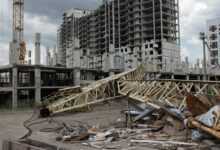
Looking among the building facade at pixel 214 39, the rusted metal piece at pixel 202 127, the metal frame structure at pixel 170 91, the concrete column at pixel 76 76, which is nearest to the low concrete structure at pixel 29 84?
the concrete column at pixel 76 76

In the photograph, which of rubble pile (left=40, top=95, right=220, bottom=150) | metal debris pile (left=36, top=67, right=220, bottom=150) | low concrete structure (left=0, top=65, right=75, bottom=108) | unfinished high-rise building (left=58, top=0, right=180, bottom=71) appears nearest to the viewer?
rubble pile (left=40, top=95, right=220, bottom=150)

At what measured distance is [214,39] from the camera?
8362 cm

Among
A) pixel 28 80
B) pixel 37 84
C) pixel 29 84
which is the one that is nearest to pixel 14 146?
pixel 37 84

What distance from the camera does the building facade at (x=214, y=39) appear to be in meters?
81.1

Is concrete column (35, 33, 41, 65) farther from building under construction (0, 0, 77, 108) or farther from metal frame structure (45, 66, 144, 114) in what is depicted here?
metal frame structure (45, 66, 144, 114)

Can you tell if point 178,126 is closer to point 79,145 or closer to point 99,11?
point 79,145

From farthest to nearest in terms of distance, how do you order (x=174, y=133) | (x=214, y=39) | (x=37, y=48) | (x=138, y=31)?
(x=138, y=31) < (x=214, y=39) < (x=37, y=48) < (x=174, y=133)

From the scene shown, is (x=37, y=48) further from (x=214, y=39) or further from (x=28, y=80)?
(x=214, y=39)

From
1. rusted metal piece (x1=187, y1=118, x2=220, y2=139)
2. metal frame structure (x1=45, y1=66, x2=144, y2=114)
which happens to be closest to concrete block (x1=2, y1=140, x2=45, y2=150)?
rusted metal piece (x1=187, y1=118, x2=220, y2=139)

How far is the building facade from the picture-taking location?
81.1m

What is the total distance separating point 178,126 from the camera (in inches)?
505

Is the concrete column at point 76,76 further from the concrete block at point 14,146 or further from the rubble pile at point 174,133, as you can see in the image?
the concrete block at point 14,146

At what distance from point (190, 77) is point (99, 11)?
57.1 metres

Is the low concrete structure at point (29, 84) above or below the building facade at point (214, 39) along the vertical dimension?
below
